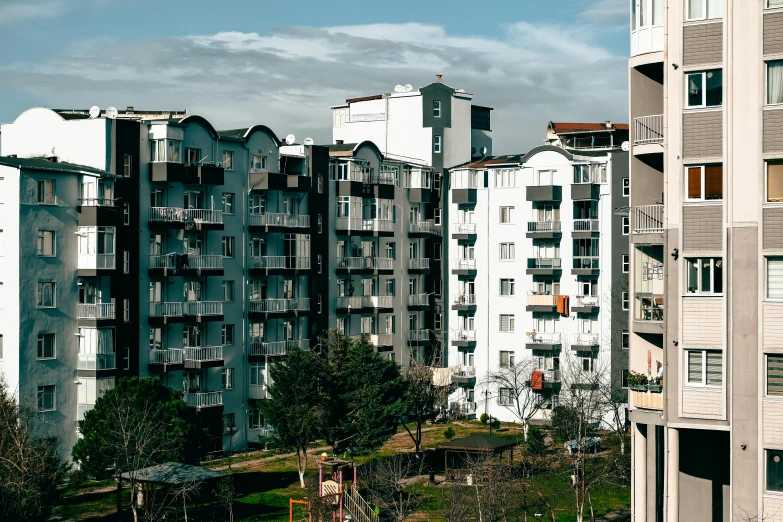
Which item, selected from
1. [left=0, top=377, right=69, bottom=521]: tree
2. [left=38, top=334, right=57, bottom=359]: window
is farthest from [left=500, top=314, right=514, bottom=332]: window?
[left=0, top=377, right=69, bottom=521]: tree

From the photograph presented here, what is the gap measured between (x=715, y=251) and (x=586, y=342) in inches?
1644

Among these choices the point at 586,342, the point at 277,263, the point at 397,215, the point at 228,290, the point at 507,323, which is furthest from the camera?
the point at 397,215

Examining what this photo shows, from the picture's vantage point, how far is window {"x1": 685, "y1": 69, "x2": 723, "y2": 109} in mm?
31531

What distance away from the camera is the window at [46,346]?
55.4 metres

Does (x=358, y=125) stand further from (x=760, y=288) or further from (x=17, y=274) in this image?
(x=760, y=288)

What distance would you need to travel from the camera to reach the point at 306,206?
7062 centimetres

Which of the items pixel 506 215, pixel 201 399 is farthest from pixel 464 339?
pixel 201 399

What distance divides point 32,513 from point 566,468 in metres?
27.2

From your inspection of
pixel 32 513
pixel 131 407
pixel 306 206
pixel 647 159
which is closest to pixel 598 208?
pixel 306 206

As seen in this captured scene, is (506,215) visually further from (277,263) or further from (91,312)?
(91,312)

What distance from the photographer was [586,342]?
72812 millimetres

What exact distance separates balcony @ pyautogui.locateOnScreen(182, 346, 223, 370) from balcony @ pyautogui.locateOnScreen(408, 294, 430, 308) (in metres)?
18.9

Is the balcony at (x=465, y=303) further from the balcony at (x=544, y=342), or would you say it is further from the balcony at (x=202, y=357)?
the balcony at (x=202, y=357)

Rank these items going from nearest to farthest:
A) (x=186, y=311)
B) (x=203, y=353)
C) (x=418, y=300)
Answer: (x=186, y=311)
(x=203, y=353)
(x=418, y=300)
